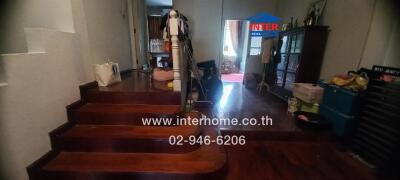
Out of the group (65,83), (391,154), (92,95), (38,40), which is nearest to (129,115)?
(92,95)

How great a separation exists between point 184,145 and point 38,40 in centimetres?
167

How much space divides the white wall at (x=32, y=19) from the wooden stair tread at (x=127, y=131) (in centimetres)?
106

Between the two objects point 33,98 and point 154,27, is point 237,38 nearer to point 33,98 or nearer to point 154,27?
point 154,27

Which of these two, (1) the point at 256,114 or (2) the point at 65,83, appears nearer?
(2) the point at 65,83

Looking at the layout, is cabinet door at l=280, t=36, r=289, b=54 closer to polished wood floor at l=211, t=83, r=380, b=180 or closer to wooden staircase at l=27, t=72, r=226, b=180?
polished wood floor at l=211, t=83, r=380, b=180

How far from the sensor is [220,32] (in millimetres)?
5043

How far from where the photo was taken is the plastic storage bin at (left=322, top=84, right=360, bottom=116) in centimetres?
191

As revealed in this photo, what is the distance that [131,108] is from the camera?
6.59ft

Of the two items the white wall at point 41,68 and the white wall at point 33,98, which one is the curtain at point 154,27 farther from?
the white wall at point 33,98

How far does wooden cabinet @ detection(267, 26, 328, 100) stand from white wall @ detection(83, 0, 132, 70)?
325cm

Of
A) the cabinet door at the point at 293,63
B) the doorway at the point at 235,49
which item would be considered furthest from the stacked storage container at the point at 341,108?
the doorway at the point at 235,49

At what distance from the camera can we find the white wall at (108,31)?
2305 millimetres

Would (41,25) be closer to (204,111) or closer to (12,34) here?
(12,34)

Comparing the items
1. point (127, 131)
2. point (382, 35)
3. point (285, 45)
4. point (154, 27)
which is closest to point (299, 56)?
point (285, 45)
